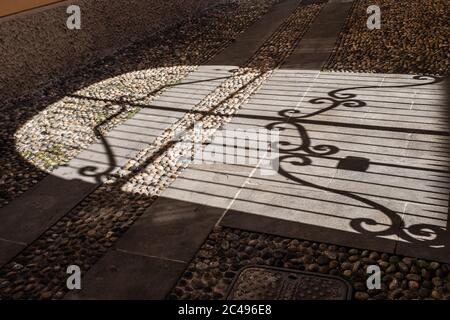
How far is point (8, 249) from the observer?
4.08 m

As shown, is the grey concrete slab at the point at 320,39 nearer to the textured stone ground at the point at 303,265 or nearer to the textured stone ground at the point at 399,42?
the textured stone ground at the point at 399,42

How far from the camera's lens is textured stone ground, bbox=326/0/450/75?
24.9 ft

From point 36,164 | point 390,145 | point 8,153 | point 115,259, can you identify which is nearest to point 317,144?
point 390,145

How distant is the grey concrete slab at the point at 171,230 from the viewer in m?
3.89

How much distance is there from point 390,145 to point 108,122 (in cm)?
393

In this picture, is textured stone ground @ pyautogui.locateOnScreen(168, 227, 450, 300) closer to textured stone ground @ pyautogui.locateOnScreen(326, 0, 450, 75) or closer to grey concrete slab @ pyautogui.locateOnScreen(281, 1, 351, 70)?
textured stone ground @ pyautogui.locateOnScreen(326, 0, 450, 75)

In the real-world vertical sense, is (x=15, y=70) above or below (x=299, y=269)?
above

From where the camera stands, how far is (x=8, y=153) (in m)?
5.88

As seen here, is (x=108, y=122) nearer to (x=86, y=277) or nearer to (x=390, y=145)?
(x=86, y=277)

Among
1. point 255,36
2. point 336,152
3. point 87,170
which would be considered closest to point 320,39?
point 255,36

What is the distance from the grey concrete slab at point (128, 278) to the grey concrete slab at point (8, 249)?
2.73ft

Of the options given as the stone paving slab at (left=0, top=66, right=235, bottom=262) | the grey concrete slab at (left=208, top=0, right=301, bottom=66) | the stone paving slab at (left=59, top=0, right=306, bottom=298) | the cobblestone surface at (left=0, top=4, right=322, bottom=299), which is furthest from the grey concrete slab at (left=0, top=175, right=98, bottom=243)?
the grey concrete slab at (left=208, top=0, right=301, bottom=66)

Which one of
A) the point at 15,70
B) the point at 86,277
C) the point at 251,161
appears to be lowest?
the point at 86,277

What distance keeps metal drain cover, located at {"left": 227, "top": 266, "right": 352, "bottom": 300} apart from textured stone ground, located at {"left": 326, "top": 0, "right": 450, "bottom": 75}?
507 centimetres
